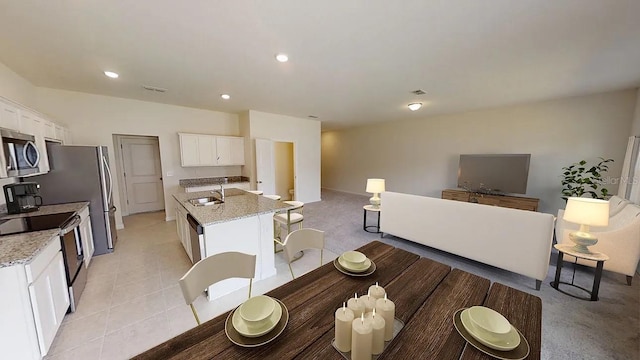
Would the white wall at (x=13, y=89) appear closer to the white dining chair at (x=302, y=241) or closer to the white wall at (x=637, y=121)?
the white dining chair at (x=302, y=241)

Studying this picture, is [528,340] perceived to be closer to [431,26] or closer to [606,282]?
[431,26]

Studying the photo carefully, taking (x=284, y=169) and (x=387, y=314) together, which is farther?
(x=284, y=169)

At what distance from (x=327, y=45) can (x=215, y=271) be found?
7.76ft

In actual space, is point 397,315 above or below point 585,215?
below

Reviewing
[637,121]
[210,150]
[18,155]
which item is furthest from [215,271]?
[637,121]

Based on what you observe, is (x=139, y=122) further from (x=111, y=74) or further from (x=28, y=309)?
(x=28, y=309)

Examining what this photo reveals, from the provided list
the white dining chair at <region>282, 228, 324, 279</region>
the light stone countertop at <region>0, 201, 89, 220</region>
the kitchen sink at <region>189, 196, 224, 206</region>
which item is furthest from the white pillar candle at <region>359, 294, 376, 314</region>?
the light stone countertop at <region>0, 201, 89, 220</region>

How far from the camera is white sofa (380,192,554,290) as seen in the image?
8.01 feet

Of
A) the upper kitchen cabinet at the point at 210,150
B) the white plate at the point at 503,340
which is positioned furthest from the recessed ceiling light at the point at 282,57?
the upper kitchen cabinet at the point at 210,150

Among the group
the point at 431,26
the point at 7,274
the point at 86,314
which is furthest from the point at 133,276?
the point at 431,26

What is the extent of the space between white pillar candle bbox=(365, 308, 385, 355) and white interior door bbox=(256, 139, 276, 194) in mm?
5093

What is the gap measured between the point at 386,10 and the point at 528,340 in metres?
2.25

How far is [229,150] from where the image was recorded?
5.58 metres

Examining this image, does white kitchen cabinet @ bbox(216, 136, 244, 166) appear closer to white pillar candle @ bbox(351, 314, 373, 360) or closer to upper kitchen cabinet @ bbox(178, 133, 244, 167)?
upper kitchen cabinet @ bbox(178, 133, 244, 167)
